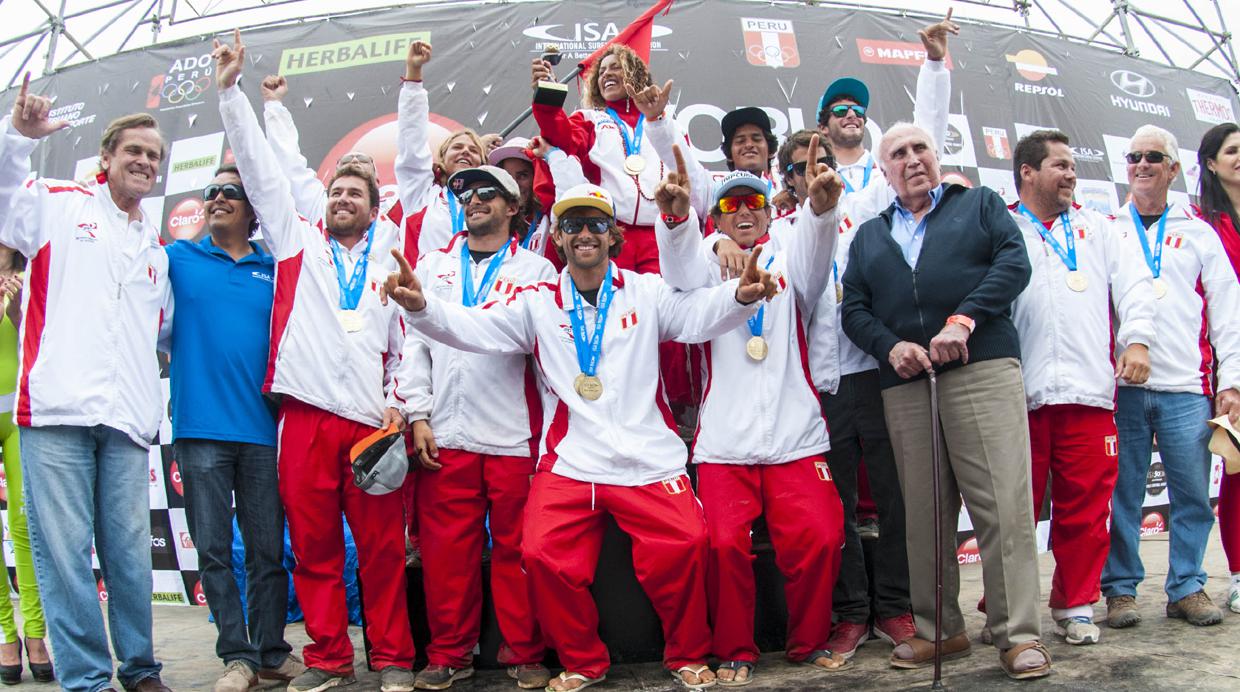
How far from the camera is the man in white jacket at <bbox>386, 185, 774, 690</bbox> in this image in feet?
10.2

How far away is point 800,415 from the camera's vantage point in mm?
3322

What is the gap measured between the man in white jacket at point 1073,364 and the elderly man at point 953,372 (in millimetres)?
354

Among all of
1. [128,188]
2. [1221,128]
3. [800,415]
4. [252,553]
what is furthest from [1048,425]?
[128,188]

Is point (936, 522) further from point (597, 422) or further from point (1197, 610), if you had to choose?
point (1197, 610)

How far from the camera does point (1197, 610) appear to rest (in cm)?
348

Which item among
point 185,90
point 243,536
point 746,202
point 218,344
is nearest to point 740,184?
point 746,202

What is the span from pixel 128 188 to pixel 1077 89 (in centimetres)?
766

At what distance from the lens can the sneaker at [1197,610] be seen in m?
3.46

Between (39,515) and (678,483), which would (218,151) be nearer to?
(39,515)

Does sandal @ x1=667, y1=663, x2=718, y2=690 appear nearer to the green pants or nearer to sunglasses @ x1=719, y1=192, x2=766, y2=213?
sunglasses @ x1=719, y1=192, x2=766, y2=213

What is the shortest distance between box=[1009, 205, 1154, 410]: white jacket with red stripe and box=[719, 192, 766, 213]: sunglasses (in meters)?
1.07

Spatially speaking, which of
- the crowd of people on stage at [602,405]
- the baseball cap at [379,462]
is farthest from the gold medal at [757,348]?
the baseball cap at [379,462]

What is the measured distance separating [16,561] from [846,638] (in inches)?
149

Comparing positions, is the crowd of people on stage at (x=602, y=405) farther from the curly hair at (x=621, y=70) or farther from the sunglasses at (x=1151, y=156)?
the curly hair at (x=621, y=70)
